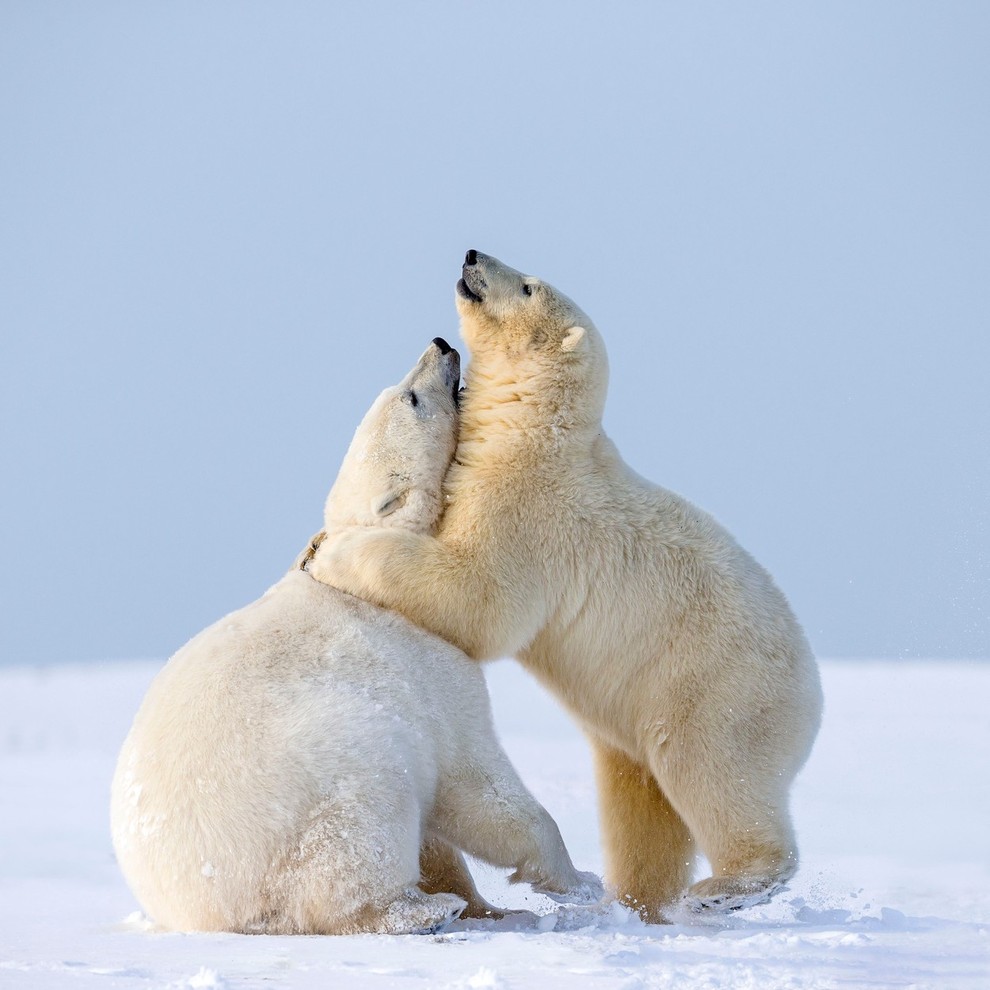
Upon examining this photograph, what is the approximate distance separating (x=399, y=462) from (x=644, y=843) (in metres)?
1.95

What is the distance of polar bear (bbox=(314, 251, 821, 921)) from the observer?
5133 mm

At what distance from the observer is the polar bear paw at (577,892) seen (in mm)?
4645

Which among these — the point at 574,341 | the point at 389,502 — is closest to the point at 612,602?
the point at 389,502

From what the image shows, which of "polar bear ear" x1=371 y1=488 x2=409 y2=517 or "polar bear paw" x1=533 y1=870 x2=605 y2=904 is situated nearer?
"polar bear paw" x1=533 y1=870 x2=605 y2=904

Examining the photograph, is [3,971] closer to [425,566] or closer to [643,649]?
[425,566]

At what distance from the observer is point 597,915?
4742mm

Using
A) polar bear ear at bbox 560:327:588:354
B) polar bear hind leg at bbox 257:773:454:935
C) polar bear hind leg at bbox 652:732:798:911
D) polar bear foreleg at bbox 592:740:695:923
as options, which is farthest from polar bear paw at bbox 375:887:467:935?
polar bear ear at bbox 560:327:588:354

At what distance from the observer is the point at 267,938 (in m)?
4.04

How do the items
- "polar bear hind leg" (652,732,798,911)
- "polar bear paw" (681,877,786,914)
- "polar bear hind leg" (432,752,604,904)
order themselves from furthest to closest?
1. "polar bear hind leg" (652,732,798,911)
2. "polar bear paw" (681,877,786,914)
3. "polar bear hind leg" (432,752,604,904)

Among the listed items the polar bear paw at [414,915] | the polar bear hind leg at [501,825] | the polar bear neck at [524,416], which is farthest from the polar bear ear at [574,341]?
the polar bear paw at [414,915]

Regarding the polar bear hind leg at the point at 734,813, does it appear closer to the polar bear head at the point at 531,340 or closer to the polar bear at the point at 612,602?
the polar bear at the point at 612,602

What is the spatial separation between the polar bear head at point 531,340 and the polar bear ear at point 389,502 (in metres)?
0.68

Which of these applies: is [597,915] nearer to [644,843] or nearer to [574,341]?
[644,843]

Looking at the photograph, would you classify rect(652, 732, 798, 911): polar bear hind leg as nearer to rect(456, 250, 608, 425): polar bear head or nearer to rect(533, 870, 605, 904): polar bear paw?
rect(533, 870, 605, 904): polar bear paw
